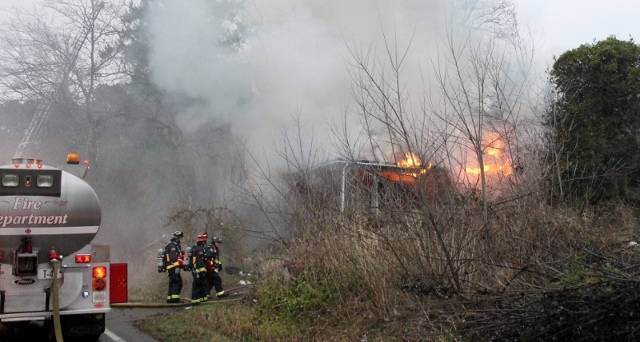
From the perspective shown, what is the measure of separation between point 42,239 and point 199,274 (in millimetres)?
4802

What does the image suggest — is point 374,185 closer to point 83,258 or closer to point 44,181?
point 83,258

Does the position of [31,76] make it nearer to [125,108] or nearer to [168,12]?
[125,108]

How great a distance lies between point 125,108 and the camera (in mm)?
18344

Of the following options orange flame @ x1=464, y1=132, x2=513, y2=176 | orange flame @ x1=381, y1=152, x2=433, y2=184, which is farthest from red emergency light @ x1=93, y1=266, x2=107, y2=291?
orange flame @ x1=464, y1=132, x2=513, y2=176

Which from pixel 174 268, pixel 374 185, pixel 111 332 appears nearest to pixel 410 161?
pixel 374 185

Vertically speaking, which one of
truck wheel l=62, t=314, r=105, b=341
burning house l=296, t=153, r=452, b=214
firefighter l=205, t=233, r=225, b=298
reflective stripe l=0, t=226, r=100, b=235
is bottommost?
truck wheel l=62, t=314, r=105, b=341

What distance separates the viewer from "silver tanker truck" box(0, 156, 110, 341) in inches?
235

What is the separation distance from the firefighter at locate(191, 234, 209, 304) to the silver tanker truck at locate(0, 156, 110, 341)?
403cm

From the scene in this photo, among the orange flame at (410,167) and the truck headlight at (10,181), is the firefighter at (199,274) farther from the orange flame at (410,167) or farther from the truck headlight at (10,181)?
the orange flame at (410,167)

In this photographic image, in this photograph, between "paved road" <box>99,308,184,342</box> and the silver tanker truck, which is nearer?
the silver tanker truck

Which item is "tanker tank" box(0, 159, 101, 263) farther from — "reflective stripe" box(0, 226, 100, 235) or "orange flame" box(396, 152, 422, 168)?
"orange flame" box(396, 152, 422, 168)

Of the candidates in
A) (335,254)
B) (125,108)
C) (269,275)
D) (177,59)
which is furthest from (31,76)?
(335,254)

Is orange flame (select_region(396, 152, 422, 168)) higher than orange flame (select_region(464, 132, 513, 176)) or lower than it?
lower

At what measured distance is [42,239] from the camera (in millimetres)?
6066
